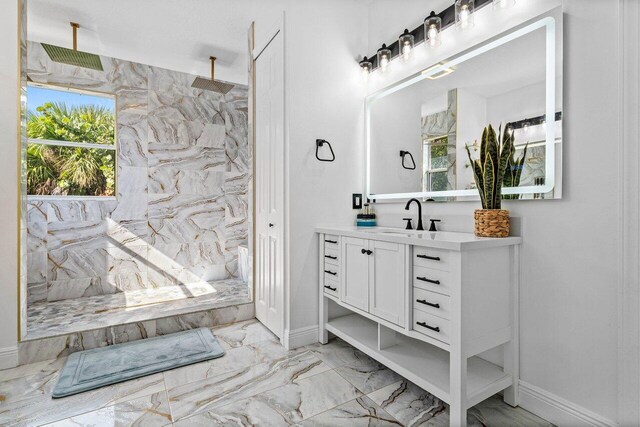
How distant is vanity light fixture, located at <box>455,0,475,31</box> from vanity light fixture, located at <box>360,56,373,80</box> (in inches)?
30.2

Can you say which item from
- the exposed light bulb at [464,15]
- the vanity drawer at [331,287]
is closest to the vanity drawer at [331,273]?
the vanity drawer at [331,287]

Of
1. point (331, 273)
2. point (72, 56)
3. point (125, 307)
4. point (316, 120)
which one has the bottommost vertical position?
point (125, 307)

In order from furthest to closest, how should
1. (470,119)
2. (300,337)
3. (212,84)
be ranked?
(212,84)
(300,337)
(470,119)

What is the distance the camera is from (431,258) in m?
1.44

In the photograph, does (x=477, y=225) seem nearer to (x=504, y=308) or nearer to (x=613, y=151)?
(x=504, y=308)

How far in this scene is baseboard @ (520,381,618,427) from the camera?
1.31m

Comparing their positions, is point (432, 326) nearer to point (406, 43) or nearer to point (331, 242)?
point (331, 242)

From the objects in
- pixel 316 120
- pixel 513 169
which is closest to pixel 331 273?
pixel 316 120

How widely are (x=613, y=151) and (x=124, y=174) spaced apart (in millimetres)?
4095

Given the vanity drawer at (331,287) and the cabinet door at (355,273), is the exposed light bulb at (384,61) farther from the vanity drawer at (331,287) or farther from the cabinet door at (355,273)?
the vanity drawer at (331,287)

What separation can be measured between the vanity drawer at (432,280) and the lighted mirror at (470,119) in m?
0.59

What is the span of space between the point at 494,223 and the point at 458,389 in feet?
2.55

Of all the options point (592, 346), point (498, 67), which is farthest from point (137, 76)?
point (592, 346)

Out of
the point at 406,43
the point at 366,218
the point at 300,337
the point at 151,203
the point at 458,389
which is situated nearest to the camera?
the point at 458,389
